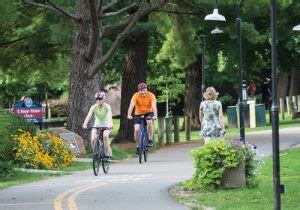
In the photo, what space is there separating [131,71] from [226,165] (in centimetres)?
1748

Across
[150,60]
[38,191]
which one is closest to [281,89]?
[150,60]

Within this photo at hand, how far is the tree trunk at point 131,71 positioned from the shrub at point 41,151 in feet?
A: 28.9

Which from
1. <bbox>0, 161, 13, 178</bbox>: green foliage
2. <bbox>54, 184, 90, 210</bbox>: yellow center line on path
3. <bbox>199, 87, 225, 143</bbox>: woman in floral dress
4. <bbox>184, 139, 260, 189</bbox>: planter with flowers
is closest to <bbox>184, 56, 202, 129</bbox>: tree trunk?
<bbox>0, 161, 13, 178</bbox>: green foliage

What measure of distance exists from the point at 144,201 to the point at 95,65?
38.6 feet

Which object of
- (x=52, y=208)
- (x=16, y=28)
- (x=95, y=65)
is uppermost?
(x=16, y=28)

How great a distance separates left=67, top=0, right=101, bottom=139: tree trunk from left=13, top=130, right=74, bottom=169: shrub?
297cm

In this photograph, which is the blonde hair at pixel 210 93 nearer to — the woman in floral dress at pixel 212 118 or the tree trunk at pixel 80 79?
the woman in floral dress at pixel 212 118

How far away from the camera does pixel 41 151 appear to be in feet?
65.4

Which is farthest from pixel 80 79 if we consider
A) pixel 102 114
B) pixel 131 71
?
pixel 102 114

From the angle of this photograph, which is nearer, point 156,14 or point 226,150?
→ point 226,150

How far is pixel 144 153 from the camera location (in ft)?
68.5

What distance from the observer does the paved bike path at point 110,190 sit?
11969 millimetres

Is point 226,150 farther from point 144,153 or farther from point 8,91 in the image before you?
point 8,91

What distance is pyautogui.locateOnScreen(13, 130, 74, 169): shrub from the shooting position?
19.2 metres
